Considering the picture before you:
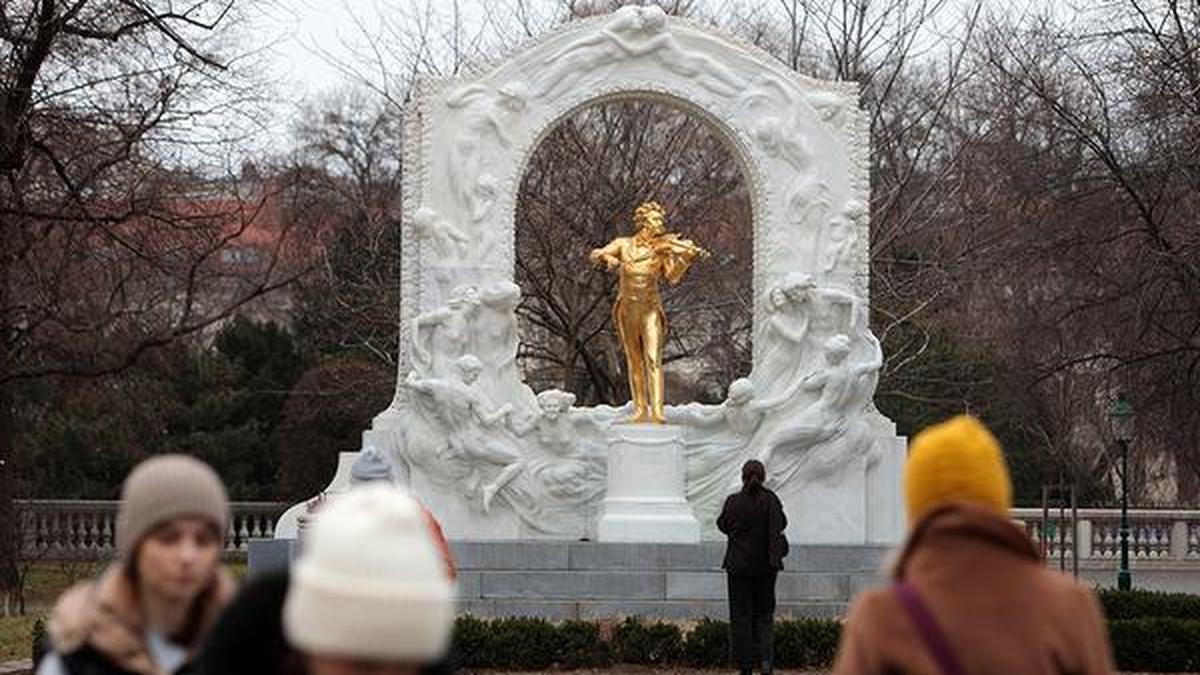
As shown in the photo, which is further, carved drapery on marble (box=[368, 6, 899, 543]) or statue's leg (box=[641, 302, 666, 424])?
carved drapery on marble (box=[368, 6, 899, 543])

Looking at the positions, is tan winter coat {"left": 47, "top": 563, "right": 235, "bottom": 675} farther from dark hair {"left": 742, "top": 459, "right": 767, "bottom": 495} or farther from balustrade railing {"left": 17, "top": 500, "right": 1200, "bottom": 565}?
balustrade railing {"left": 17, "top": 500, "right": 1200, "bottom": 565}

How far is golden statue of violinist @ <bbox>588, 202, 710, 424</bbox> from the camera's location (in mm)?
25125

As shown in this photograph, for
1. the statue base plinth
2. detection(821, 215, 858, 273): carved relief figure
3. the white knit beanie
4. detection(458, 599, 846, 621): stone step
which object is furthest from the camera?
detection(821, 215, 858, 273): carved relief figure

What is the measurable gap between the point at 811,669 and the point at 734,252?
21557 mm

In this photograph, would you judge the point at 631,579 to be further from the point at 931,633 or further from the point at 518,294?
the point at 931,633

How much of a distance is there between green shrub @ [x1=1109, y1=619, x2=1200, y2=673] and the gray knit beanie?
16.0m

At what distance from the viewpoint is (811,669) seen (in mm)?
20281

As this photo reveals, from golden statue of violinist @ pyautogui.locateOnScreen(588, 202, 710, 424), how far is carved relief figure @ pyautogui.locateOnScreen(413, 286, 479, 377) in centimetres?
149

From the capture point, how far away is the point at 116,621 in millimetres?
5660

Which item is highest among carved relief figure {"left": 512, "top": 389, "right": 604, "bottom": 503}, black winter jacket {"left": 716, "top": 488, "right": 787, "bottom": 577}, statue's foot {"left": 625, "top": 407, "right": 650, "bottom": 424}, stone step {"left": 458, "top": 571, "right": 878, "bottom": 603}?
statue's foot {"left": 625, "top": 407, "right": 650, "bottom": 424}

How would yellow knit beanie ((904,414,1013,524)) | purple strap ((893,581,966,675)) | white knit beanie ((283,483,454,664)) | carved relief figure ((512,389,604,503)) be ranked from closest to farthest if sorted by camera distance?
white knit beanie ((283,483,454,664)), purple strap ((893,581,966,675)), yellow knit beanie ((904,414,1013,524)), carved relief figure ((512,389,604,503))

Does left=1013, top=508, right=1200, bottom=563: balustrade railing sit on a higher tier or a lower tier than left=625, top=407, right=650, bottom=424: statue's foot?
lower

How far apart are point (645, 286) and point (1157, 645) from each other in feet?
21.9

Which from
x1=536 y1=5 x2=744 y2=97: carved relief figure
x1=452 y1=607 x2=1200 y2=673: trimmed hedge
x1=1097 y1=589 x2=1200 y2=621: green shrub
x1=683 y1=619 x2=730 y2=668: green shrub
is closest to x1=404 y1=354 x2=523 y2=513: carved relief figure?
x1=536 y1=5 x2=744 y2=97: carved relief figure
